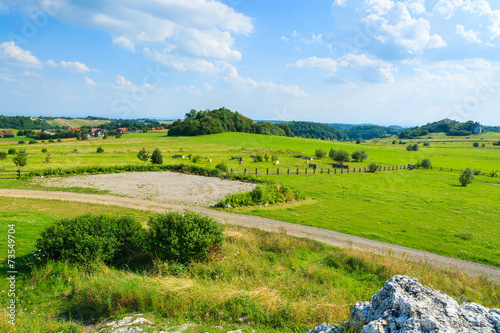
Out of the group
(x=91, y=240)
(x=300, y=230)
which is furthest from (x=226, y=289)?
(x=300, y=230)

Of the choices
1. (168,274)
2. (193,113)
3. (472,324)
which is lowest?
(168,274)

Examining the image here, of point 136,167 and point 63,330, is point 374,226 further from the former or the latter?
point 136,167

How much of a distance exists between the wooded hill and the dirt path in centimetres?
10298

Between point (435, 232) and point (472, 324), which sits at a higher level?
point (472, 324)

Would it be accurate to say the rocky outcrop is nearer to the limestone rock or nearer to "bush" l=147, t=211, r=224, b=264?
the limestone rock

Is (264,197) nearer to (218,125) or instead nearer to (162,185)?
(162,185)

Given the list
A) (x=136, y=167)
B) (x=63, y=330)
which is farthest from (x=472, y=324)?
(x=136, y=167)

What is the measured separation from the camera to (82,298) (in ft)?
22.6

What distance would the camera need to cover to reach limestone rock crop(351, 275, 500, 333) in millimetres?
4016

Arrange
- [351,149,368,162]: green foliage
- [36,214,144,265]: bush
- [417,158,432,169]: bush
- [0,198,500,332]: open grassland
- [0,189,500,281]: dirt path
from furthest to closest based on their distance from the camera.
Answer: [351,149,368,162]: green foliage → [417,158,432,169]: bush → [0,189,500,281]: dirt path → [36,214,144,265]: bush → [0,198,500,332]: open grassland

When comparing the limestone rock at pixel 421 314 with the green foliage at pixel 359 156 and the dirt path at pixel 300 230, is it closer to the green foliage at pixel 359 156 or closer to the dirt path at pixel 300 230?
the dirt path at pixel 300 230

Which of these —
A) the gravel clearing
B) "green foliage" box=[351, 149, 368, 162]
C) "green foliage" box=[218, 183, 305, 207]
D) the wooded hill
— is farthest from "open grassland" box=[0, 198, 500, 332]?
the wooded hill

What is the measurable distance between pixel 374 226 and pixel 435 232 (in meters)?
3.97

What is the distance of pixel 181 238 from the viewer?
9.53 meters
